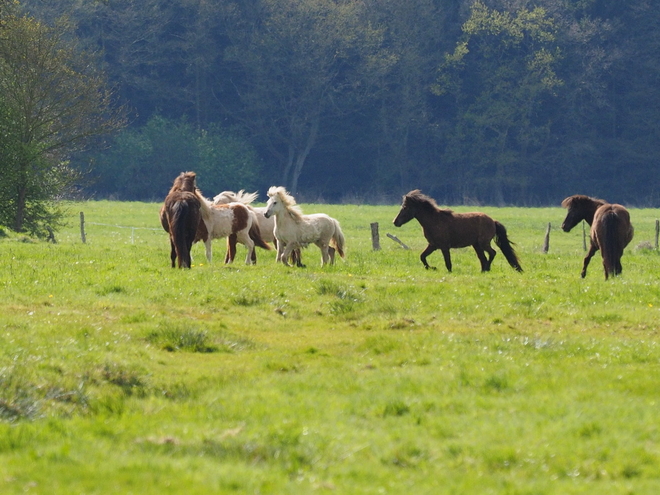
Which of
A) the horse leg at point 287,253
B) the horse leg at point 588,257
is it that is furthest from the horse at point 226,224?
the horse leg at point 588,257

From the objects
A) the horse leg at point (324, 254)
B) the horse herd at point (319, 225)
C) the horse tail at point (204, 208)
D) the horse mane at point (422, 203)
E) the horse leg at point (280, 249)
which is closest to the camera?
the horse herd at point (319, 225)

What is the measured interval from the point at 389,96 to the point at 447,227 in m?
63.0

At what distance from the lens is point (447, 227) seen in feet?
78.7

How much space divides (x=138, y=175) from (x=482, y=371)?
73015 mm

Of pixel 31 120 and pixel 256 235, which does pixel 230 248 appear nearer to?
pixel 256 235

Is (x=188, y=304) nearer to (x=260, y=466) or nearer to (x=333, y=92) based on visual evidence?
(x=260, y=466)

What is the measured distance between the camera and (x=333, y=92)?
84.9 m

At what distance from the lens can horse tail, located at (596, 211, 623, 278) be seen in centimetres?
2164

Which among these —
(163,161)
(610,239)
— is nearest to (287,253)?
(610,239)

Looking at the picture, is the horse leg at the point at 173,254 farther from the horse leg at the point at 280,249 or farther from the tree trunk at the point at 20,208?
the tree trunk at the point at 20,208

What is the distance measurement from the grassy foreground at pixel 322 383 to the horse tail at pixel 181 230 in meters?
1.09

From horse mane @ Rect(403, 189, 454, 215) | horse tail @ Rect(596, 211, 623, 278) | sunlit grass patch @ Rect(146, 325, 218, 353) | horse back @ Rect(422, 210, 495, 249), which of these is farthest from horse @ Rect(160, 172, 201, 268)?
horse tail @ Rect(596, 211, 623, 278)

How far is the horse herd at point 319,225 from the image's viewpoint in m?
22.2

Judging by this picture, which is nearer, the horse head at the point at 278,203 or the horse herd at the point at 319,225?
the horse herd at the point at 319,225
